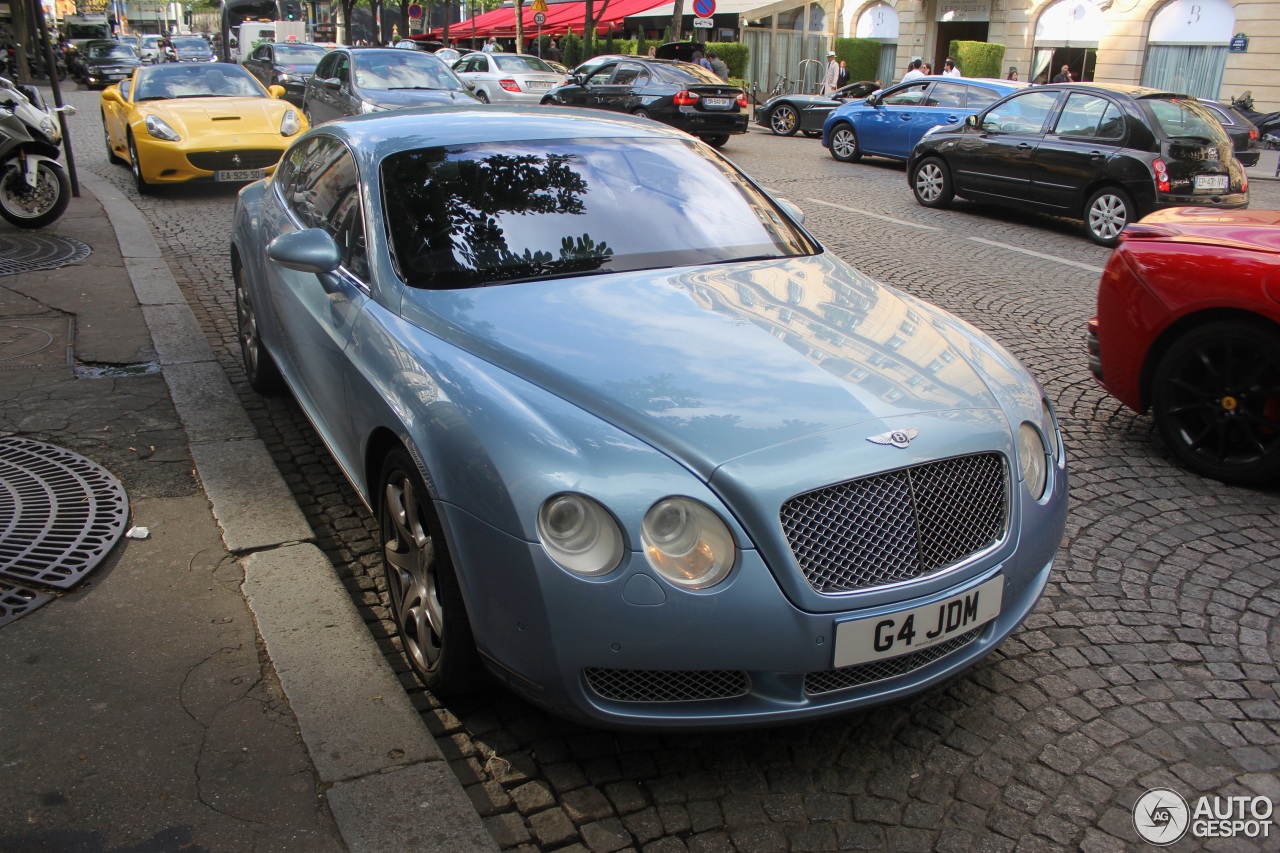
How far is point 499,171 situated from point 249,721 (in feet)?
6.78

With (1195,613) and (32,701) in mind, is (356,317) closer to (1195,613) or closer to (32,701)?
(32,701)

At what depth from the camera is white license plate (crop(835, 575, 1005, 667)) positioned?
2.48m

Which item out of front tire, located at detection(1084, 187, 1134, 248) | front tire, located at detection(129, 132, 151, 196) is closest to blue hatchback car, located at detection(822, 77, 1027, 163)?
front tire, located at detection(1084, 187, 1134, 248)

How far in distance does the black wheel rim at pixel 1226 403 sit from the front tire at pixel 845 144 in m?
13.3

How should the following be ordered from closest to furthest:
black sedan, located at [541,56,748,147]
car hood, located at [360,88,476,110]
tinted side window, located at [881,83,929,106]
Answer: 1. car hood, located at [360,88,476,110]
2. tinted side window, located at [881,83,929,106]
3. black sedan, located at [541,56,748,147]

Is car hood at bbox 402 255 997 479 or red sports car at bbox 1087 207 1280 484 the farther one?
red sports car at bbox 1087 207 1280 484

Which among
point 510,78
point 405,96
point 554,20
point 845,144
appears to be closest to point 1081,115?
point 845,144

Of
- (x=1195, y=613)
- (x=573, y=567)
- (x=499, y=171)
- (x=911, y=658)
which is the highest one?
(x=499, y=171)

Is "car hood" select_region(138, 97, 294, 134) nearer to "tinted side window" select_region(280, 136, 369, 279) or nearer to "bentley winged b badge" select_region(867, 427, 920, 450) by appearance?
"tinted side window" select_region(280, 136, 369, 279)

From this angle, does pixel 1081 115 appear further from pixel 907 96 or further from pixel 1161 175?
pixel 907 96

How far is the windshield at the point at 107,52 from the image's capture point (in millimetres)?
38500

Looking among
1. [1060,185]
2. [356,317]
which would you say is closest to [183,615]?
[356,317]

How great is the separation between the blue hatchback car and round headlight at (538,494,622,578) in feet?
48.3

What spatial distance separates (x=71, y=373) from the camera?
18.5 ft
